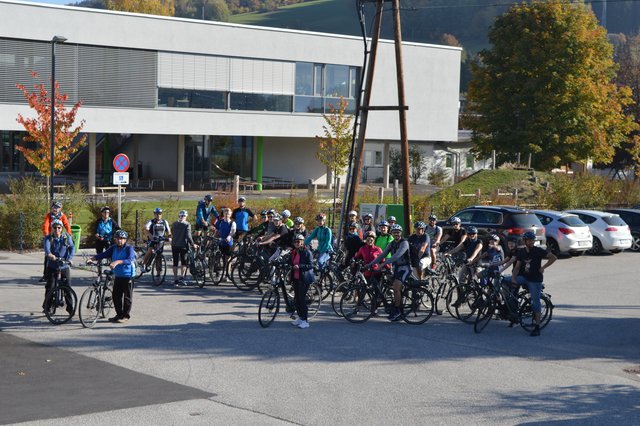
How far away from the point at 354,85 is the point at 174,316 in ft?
131

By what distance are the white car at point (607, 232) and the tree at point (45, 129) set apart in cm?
2013

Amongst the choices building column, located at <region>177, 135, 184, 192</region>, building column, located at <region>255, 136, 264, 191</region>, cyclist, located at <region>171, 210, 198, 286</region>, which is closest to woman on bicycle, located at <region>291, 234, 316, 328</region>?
cyclist, located at <region>171, 210, 198, 286</region>

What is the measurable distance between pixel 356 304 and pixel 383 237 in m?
2.08

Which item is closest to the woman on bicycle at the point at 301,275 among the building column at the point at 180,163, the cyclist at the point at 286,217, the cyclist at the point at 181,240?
the cyclist at the point at 181,240

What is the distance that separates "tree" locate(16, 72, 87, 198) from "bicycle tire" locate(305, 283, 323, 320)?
20985 millimetres

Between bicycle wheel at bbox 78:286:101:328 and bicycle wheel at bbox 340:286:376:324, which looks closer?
bicycle wheel at bbox 78:286:101:328

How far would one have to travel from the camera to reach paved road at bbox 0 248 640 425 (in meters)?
10.7

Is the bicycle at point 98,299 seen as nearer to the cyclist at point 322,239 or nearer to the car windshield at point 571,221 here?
the cyclist at point 322,239

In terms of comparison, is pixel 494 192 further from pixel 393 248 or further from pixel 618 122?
pixel 393 248

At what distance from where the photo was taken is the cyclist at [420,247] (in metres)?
18.0

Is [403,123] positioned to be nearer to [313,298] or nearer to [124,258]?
[313,298]

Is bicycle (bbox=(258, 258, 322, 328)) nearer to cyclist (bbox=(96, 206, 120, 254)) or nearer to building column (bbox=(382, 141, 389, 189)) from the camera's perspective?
cyclist (bbox=(96, 206, 120, 254))

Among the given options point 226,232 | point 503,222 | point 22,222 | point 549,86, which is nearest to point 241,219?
point 226,232

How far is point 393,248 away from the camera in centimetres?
1691
